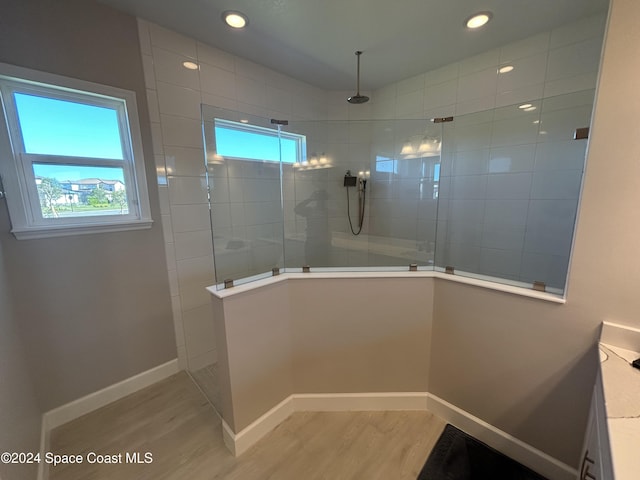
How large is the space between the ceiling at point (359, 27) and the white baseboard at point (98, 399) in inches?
107

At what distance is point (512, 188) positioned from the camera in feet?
7.26

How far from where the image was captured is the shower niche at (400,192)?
5.95ft

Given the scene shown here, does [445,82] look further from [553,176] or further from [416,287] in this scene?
[416,287]

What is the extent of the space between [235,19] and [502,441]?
127 inches

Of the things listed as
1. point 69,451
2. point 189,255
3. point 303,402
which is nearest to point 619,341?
point 303,402

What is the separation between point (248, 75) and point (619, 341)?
3126 mm

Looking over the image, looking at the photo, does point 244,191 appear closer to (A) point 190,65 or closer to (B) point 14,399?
(A) point 190,65

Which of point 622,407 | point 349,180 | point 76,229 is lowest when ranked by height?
point 622,407

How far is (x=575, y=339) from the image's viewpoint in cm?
125

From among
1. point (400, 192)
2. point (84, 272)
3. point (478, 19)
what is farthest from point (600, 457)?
point (84, 272)

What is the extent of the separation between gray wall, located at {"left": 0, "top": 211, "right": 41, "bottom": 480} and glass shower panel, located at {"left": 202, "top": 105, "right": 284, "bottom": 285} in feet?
3.33

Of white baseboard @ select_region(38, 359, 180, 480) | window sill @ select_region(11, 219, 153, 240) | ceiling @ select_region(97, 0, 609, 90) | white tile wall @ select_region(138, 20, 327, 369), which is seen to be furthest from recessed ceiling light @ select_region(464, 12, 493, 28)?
white baseboard @ select_region(38, 359, 180, 480)

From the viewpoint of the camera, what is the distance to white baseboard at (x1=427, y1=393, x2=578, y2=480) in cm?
135

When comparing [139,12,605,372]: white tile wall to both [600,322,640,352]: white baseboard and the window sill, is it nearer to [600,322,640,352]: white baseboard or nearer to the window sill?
the window sill
